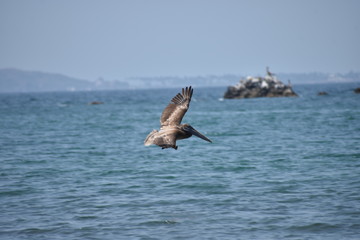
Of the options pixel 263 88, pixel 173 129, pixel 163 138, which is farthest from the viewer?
pixel 263 88

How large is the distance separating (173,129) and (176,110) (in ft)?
4.65

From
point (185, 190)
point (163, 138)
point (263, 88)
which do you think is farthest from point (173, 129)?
point (263, 88)

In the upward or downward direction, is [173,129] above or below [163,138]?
above

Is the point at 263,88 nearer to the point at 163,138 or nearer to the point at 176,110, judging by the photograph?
the point at 176,110

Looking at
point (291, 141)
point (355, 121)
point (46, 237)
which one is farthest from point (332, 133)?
point (46, 237)

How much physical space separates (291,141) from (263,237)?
1908 cm

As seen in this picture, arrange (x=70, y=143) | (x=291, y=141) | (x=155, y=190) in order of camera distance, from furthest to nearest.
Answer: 1. (x=70, y=143)
2. (x=291, y=141)
3. (x=155, y=190)

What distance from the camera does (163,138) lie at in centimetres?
1421

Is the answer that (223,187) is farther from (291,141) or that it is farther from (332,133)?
(332,133)

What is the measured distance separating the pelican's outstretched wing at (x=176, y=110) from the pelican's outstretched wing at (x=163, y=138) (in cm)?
103

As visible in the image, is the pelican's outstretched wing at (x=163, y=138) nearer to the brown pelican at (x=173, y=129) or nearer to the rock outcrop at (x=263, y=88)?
the brown pelican at (x=173, y=129)

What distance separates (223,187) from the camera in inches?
720

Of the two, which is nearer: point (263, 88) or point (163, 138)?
point (163, 138)

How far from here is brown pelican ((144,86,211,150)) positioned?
46.1 feet
